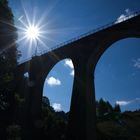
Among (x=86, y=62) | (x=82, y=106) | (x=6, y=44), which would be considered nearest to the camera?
(x=6, y=44)

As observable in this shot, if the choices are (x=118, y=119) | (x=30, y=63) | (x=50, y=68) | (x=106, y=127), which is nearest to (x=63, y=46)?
(x=50, y=68)

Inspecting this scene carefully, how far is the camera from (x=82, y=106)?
67.6 feet

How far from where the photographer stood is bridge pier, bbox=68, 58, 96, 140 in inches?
768

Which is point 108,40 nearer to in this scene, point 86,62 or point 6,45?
point 86,62

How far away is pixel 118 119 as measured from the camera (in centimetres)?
4366

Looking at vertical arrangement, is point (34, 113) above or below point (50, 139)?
above

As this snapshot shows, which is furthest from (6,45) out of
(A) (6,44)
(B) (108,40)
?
(B) (108,40)

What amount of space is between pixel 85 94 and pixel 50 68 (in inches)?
350

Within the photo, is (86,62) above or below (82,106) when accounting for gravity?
above

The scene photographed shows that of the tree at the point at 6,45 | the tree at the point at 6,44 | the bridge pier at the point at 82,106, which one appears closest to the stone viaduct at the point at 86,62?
the bridge pier at the point at 82,106

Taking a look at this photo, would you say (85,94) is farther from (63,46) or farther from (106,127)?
(106,127)

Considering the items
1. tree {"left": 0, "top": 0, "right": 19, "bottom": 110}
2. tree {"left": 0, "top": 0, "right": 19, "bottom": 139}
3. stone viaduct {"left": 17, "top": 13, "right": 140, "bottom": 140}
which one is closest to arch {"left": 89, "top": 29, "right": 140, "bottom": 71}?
stone viaduct {"left": 17, "top": 13, "right": 140, "bottom": 140}

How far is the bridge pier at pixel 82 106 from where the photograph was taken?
1952cm

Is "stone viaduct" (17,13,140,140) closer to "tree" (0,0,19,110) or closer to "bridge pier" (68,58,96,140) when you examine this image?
"bridge pier" (68,58,96,140)
